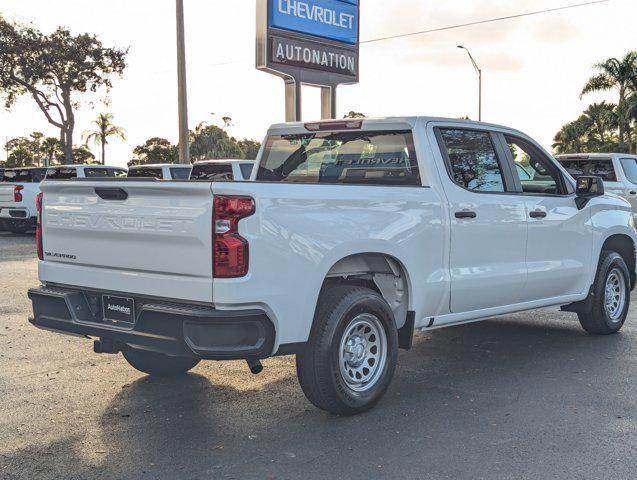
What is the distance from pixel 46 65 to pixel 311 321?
1352 inches

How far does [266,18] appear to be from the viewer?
16.1 m

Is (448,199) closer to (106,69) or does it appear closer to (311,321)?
(311,321)

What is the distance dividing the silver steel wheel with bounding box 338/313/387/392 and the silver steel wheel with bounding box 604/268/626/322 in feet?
10.9


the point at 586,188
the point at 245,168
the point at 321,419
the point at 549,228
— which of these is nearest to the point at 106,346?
the point at 321,419

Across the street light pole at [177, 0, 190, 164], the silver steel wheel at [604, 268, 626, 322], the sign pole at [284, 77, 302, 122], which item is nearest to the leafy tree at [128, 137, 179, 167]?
the street light pole at [177, 0, 190, 164]

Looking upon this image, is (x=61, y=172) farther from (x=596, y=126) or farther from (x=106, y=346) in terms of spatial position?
(x=596, y=126)

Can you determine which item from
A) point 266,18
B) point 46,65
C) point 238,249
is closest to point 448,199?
point 238,249

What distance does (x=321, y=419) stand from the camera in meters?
4.96

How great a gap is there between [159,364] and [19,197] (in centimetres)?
1517

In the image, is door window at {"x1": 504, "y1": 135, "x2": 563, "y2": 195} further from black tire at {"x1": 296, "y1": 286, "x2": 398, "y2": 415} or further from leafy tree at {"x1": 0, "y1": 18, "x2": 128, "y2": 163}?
leafy tree at {"x1": 0, "y1": 18, "x2": 128, "y2": 163}

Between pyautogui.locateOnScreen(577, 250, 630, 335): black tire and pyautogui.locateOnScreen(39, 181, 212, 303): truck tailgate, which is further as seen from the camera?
pyautogui.locateOnScreen(577, 250, 630, 335): black tire

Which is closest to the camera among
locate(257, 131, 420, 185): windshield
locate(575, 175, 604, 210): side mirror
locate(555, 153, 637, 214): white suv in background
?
locate(257, 131, 420, 185): windshield

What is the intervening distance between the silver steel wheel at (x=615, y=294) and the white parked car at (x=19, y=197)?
1526cm

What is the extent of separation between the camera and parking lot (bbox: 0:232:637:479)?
4.13 meters
